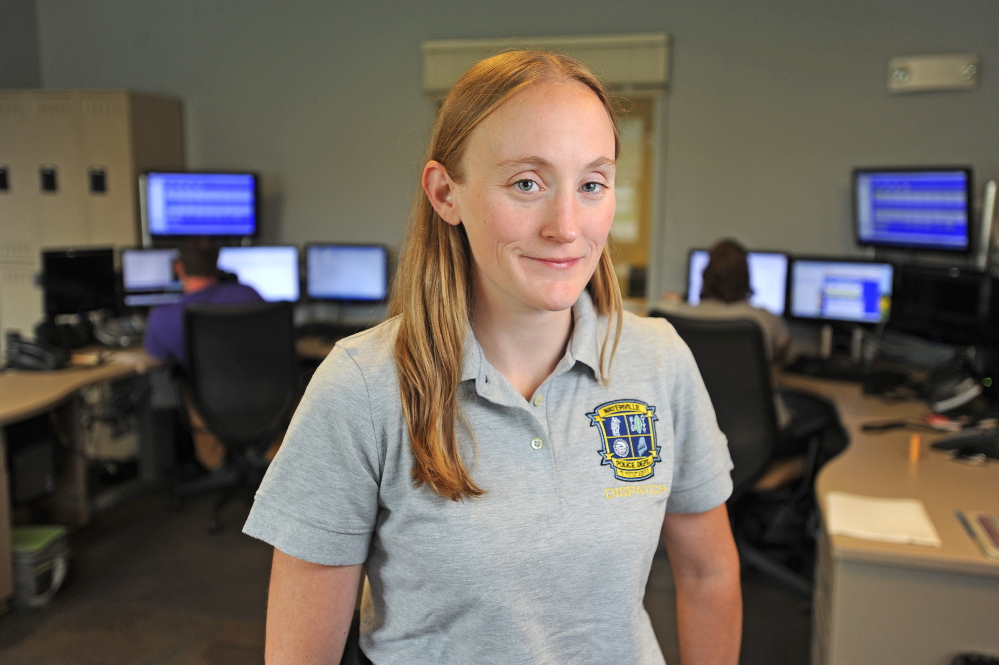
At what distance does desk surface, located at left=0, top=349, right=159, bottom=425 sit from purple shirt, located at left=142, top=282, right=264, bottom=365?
0.08m

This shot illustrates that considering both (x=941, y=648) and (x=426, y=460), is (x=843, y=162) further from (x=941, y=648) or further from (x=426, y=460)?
(x=426, y=460)

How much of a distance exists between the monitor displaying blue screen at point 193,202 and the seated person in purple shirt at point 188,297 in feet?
3.37

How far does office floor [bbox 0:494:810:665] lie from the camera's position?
2574 mm

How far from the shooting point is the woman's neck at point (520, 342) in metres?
1.00

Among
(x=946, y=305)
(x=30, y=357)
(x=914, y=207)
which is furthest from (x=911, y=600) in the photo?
(x=30, y=357)

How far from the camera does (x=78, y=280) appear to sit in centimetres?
376

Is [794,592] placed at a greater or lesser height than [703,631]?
lesser

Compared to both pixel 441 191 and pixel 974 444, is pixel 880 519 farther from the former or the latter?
pixel 441 191

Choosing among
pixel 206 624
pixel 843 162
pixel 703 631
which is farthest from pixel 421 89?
pixel 703 631

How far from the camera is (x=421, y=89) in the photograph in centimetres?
456

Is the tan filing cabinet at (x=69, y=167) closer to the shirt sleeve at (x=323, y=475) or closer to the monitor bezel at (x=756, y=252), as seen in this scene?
the monitor bezel at (x=756, y=252)

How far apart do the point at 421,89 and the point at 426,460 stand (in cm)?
398

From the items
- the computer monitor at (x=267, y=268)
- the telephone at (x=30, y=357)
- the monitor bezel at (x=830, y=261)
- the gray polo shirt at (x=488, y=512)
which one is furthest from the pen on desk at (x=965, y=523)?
the computer monitor at (x=267, y=268)

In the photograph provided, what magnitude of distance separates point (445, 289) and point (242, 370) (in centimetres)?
261
